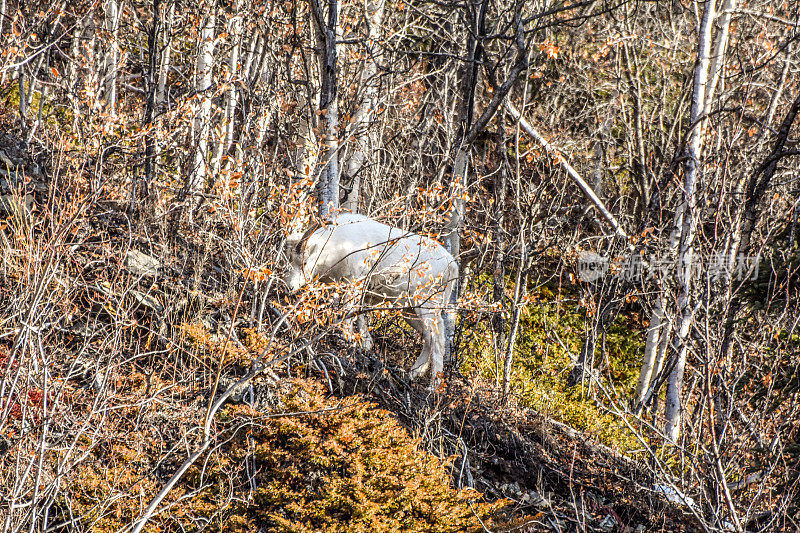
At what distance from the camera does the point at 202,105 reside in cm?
1009

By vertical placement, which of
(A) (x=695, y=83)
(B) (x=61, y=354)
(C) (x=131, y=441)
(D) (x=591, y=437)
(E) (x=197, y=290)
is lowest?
(D) (x=591, y=437)

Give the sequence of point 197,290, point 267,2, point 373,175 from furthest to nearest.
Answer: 1. point 373,175
2. point 267,2
3. point 197,290

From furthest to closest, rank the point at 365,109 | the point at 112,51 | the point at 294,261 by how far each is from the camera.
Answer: the point at 365,109, the point at 112,51, the point at 294,261

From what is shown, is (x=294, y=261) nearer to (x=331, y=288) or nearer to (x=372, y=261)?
(x=372, y=261)

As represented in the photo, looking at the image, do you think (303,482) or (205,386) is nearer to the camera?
(303,482)

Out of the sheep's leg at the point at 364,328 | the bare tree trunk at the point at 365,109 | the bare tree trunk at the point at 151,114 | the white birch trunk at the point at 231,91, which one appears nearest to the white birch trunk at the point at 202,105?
the white birch trunk at the point at 231,91

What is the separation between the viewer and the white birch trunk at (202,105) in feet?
32.1

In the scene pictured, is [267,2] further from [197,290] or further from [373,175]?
[197,290]

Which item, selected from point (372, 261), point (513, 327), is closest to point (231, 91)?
point (372, 261)

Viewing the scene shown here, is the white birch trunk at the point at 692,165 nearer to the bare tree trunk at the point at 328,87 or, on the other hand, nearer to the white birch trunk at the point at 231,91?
the bare tree trunk at the point at 328,87

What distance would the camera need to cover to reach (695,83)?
393 inches

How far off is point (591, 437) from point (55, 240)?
24.3 ft

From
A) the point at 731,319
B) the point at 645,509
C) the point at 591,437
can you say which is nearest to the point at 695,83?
the point at 731,319

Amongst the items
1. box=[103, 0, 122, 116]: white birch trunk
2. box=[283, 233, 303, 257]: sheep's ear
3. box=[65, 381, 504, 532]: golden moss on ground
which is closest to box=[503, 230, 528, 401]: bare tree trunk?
box=[65, 381, 504, 532]: golden moss on ground
